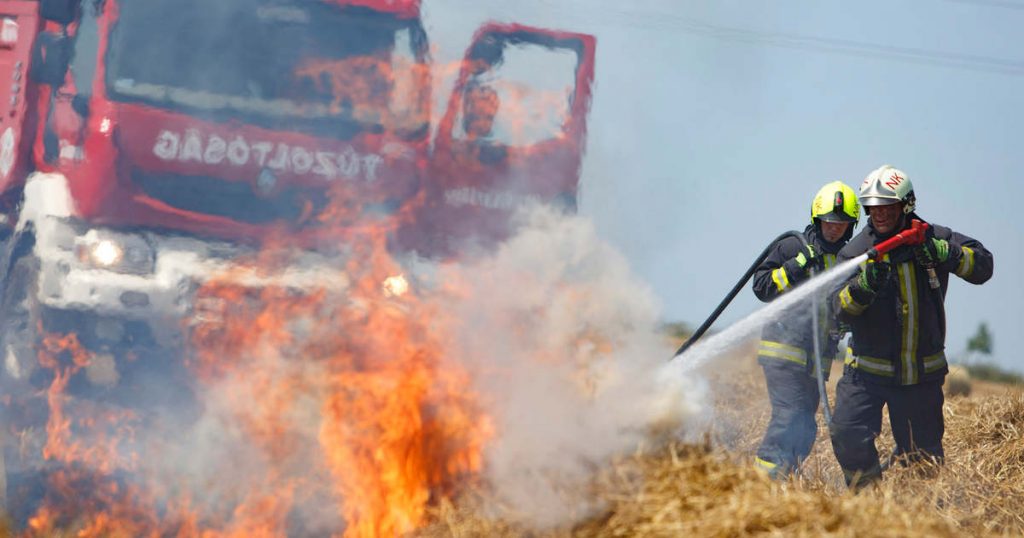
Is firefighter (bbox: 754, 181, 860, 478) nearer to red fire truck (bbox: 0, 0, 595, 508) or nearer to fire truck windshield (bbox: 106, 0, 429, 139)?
red fire truck (bbox: 0, 0, 595, 508)

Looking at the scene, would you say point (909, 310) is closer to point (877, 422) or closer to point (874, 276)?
point (874, 276)

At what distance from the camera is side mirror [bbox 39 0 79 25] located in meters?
7.54

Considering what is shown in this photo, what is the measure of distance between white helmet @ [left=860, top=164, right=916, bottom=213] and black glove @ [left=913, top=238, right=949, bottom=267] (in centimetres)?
29

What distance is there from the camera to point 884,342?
19.9ft

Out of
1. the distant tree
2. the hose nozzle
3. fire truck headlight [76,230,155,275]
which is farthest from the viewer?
the distant tree

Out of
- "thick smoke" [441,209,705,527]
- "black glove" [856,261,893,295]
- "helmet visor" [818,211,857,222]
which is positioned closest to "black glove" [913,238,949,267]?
"black glove" [856,261,893,295]

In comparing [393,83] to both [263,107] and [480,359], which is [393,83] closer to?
[263,107]

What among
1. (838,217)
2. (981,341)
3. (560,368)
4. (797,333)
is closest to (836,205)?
(838,217)

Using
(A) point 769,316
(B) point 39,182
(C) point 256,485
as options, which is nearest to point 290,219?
(B) point 39,182

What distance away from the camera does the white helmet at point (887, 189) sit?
237 inches

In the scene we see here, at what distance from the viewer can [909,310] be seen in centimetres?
599

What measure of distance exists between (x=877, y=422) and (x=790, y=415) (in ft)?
2.27

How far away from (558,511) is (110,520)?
2.51m

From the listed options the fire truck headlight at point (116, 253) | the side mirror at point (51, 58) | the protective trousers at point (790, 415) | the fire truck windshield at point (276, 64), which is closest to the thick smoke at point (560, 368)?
the protective trousers at point (790, 415)
